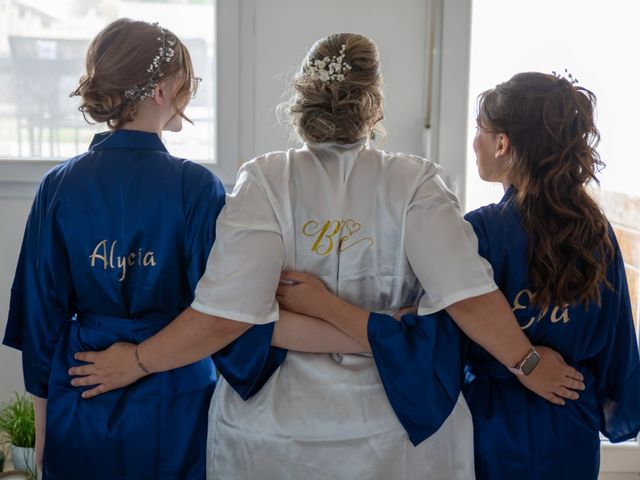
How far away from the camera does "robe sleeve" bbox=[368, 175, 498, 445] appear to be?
4.47ft

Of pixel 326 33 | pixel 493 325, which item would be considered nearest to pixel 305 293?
pixel 493 325

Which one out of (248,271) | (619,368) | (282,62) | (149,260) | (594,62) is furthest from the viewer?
(282,62)

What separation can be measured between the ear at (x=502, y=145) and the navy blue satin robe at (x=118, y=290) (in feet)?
1.85

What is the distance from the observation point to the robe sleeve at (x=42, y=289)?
1495mm

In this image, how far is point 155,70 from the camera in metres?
1.46

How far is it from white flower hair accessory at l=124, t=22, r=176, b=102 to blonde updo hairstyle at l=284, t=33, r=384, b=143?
0.85 feet

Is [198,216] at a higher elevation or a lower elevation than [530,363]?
higher

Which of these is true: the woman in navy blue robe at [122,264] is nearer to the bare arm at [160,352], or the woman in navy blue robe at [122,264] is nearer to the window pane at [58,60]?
the bare arm at [160,352]

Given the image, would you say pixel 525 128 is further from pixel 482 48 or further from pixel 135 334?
pixel 482 48

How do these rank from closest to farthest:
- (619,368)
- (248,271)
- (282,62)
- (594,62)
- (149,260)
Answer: (248,271) < (149,260) < (619,368) < (594,62) < (282,62)

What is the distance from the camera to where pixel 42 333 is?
1.55m

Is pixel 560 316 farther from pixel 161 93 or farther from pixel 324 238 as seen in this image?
pixel 161 93

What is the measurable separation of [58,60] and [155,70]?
1.42 m

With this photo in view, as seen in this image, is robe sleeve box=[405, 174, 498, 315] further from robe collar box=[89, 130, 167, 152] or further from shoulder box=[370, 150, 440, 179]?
robe collar box=[89, 130, 167, 152]
